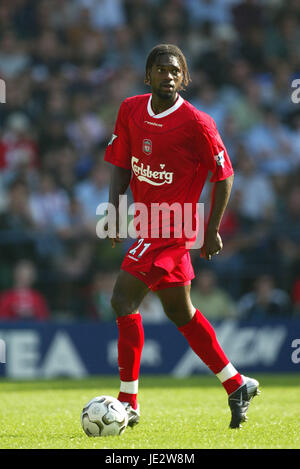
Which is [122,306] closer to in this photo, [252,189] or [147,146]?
[147,146]

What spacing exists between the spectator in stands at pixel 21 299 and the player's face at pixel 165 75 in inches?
212

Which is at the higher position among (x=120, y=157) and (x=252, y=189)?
(x=252, y=189)

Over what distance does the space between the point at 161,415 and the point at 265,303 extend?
14.9ft

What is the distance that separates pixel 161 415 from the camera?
644cm

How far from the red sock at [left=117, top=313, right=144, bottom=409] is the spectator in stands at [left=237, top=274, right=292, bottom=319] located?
5.29 metres

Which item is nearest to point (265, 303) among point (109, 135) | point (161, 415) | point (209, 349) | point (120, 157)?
point (109, 135)

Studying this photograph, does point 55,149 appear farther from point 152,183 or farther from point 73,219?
point 152,183

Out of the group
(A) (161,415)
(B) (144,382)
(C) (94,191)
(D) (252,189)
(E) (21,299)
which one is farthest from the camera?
(D) (252,189)

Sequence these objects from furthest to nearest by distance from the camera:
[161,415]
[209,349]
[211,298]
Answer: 1. [211,298]
2. [161,415]
3. [209,349]

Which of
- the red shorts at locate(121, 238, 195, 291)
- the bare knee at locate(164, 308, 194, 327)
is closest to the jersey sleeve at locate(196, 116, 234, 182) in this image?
the red shorts at locate(121, 238, 195, 291)

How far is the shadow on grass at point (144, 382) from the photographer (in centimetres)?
905

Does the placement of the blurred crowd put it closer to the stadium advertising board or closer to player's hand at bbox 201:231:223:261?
the stadium advertising board

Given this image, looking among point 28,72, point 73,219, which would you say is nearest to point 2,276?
point 73,219

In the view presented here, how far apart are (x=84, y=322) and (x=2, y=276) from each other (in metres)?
1.18
